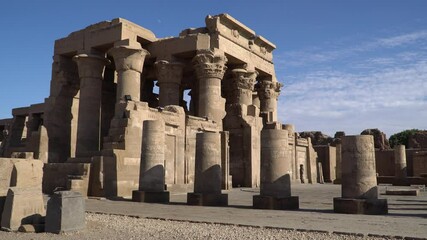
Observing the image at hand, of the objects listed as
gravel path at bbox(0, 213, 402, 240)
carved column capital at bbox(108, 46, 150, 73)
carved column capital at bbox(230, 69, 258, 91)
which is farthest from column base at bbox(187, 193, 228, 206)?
carved column capital at bbox(230, 69, 258, 91)

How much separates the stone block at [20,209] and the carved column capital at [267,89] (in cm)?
2682

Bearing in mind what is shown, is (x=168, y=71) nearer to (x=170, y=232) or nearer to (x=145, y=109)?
(x=145, y=109)

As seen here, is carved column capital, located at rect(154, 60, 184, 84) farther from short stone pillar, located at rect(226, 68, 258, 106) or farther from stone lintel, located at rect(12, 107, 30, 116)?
stone lintel, located at rect(12, 107, 30, 116)

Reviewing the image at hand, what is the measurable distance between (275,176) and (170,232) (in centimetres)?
571

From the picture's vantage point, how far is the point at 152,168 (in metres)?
15.6

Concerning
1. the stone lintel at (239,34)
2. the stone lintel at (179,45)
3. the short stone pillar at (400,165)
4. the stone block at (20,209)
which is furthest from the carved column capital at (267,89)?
the stone block at (20,209)

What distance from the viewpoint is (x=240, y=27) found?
2967 centimetres

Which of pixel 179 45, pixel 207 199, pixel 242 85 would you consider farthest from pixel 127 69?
pixel 207 199

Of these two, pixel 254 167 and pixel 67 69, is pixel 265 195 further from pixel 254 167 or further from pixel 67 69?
pixel 67 69

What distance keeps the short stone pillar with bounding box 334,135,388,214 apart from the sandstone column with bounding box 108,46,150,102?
49.0 ft

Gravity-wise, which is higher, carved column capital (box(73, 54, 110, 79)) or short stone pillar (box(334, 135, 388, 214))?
carved column capital (box(73, 54, 110, 79))

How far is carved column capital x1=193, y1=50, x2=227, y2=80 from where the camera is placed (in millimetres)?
25734

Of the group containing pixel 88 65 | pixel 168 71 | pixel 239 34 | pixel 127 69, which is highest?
pixel 239 34

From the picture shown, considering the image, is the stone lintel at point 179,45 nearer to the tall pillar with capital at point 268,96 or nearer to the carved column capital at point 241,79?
the carved column capital at point 241,79
